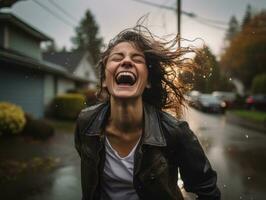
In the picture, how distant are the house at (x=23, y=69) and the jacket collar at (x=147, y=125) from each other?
46.6 feet

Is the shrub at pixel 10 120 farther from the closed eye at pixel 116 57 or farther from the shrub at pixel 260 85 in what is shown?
the shrub at pixel 260 85

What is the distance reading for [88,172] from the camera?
228 cm

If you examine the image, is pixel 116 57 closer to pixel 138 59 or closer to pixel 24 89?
pixel 138 59

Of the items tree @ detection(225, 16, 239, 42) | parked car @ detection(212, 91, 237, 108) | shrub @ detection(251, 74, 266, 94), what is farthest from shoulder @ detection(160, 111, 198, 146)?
tree @ detection(225, 16, 239, 42)

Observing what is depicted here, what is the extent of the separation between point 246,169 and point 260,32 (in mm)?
30505

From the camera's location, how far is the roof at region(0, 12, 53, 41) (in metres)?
18.6

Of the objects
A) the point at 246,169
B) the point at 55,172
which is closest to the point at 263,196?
the point at 246,169

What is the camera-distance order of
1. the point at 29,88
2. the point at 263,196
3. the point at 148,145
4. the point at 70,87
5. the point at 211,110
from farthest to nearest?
the point at 211,110
the point at 70,87
the point at 29,88
the point at 263,196
the point at 148,145

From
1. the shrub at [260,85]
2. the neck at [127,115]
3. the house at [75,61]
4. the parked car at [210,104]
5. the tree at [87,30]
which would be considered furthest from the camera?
the tree at [87,30]

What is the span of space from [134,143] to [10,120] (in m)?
11.7

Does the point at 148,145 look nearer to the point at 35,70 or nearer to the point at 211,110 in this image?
the point at 35,70

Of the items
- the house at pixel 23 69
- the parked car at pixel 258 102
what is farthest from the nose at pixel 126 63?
the parked car at pixel 258 102

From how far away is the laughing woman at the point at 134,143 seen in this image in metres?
2.18

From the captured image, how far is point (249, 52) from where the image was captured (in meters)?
38.6
